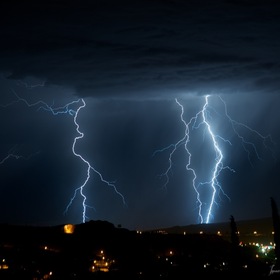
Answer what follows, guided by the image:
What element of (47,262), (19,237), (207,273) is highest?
(19,237)

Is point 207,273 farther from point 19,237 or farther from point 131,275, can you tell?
point 19,237

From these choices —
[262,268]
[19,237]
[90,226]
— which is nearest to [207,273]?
[262,268]

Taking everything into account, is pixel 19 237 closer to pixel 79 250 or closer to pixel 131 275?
pixel 79 250

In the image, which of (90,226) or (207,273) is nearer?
(207,273)

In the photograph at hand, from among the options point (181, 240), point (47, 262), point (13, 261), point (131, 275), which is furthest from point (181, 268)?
point (181, 240)

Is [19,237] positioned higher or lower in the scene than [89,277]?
higher

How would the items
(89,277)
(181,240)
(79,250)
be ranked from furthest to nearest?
(181,240) < (79,250) < (89,277)

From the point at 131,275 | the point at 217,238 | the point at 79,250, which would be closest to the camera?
the point at 131,275
